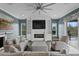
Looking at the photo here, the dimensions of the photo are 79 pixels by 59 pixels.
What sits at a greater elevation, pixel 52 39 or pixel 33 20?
pixel 33 20

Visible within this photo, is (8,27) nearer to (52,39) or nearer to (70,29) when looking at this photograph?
(52,39)

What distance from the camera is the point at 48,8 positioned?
177 inches

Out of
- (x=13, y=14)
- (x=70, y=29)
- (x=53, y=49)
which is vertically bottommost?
(x=53, y=49)

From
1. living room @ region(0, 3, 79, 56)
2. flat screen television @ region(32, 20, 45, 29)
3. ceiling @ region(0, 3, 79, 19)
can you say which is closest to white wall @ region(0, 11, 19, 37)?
living room @ region(0, 3, 79, 56)

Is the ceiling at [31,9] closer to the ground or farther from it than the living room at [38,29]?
farther from it

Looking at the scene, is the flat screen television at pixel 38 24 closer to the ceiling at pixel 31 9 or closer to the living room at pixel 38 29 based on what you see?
the living room at pixel 38 29

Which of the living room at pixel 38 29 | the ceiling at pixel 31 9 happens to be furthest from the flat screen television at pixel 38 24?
the ceiling at pixel 31 9

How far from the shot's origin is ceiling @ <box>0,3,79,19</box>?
448 centimetres

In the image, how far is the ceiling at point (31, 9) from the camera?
448 centimetres

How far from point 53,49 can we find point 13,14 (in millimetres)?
1244

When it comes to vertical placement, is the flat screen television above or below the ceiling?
below

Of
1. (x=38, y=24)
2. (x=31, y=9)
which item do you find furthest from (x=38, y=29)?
(x=31, y=9)

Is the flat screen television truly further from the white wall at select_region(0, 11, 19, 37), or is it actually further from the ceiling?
the white wall at select_region(0, 11, 19, 37)

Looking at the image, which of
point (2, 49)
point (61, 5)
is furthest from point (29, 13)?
point (2, 49)
